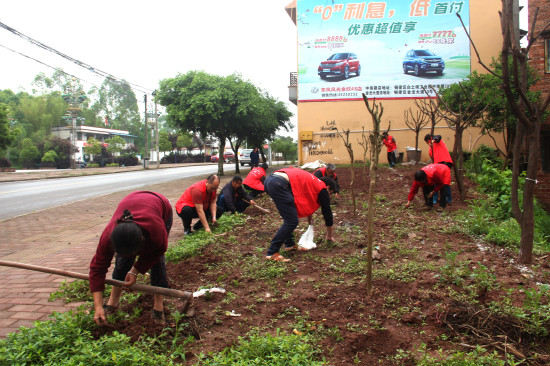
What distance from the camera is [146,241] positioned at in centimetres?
287

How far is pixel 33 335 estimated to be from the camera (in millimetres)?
2703

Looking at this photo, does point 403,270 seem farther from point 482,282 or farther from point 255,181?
point 255,181

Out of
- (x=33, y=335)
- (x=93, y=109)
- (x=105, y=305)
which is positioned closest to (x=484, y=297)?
(x=105, y=305)

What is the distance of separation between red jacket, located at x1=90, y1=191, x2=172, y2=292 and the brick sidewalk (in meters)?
0.95

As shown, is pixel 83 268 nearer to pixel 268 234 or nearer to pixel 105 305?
pixel 105 305

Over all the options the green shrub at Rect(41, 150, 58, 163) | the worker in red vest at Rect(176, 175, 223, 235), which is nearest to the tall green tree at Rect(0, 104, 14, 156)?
the green shrub at Rect(41, 150, 58, 163)

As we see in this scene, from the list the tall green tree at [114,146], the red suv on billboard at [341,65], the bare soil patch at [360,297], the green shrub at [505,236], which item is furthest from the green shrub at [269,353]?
the tall green tree at [114,146]

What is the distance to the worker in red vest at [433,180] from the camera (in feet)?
23.8

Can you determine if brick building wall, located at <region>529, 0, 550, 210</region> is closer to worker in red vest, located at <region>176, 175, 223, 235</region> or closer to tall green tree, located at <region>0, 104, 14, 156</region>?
worker in red vest, located at <region>176, 175, 223, 235</region>

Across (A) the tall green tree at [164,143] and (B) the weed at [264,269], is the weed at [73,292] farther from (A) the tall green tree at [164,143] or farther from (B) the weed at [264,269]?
(A) the tall green tree at [164,143]

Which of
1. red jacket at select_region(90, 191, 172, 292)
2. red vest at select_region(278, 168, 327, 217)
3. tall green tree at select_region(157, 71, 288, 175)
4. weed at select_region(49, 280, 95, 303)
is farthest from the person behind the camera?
tall green tree at select_region(157, 71, 288, 175)

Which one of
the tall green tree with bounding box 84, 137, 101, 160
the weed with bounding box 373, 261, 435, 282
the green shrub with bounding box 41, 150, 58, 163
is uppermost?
the tall green tree with bounding box 84, 137, 101, 160

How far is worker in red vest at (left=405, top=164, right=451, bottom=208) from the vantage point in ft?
23.8

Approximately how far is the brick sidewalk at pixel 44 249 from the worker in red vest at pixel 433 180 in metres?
4.44
